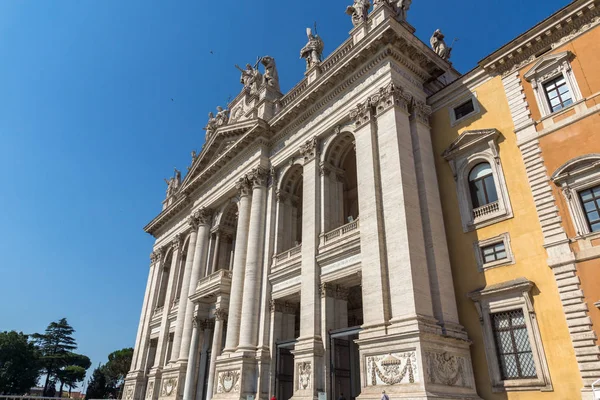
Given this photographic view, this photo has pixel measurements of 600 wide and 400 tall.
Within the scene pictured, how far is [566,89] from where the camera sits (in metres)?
16.0

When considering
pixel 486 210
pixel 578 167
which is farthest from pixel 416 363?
pixel 578 167

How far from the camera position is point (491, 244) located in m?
16.1

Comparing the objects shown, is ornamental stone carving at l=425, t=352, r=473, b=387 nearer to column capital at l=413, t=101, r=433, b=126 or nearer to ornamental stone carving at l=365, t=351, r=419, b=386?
ornamental stone carving at l=365, t=351, r=419, b=386

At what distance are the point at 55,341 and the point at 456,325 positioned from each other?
92613mm

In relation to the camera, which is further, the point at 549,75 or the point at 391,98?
the point at 391,98

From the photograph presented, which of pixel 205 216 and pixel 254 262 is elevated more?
pixel 205 216

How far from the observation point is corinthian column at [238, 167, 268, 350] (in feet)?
71.6

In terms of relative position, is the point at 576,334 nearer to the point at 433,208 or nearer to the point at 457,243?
the point at 457,243

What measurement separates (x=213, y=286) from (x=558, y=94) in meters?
20.6

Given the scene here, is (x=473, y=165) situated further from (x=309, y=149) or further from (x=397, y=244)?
(x=309, y=149)

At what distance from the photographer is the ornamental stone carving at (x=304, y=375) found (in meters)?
17.8

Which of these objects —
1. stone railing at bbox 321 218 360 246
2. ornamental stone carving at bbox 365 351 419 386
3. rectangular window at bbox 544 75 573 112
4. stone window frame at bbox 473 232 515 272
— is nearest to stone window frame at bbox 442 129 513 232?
stone window frame at bbox 473 232 515 272

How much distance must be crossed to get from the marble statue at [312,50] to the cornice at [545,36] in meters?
10.6

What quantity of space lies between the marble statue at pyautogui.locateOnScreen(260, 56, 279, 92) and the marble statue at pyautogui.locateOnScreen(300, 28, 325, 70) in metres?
3.48
